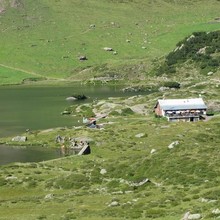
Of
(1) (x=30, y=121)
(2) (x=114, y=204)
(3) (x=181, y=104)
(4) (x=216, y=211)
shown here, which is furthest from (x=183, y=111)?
(4) (x=216, y=211)

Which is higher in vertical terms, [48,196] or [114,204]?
[114,204]

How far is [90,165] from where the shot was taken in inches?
3494

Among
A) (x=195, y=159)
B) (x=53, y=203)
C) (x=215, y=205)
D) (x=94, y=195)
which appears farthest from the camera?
(x=195, y=159)

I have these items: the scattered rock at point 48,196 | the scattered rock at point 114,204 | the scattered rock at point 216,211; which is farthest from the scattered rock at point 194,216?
the scattered rock at point 48,196

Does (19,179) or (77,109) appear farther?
(77,109)

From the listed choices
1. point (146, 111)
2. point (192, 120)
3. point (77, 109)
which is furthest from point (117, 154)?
point (77, 109)

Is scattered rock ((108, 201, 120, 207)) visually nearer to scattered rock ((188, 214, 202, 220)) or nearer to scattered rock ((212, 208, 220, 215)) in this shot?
scattered rock ((188, 214, 202, 220))

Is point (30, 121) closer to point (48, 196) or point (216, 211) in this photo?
point (48, 196)

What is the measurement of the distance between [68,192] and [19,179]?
13.1 metres

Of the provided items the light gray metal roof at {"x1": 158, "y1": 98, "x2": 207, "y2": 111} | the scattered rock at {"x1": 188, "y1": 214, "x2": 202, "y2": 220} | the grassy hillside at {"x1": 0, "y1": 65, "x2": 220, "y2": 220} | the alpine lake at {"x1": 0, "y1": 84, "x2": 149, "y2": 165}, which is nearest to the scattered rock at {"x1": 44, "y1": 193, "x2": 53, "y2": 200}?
the grassy hillside at {"x1": 0, "y1": 65, "x2": 220, "y2": 220}

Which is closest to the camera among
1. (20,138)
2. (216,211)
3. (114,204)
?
(216,211)

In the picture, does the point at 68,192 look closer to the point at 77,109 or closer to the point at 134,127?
the point at 134,127

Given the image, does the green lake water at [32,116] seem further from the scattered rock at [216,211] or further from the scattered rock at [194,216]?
the scattered rock at [216,211]

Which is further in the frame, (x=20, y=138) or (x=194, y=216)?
(x=20, y=138)
